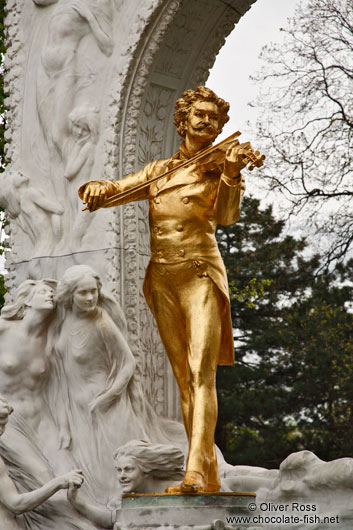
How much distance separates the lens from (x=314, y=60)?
48.0ft

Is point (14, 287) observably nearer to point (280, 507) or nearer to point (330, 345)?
point (280, 507)

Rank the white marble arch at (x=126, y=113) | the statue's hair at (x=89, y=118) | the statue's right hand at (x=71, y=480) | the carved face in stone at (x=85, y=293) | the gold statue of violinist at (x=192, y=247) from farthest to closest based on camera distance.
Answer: the statue's hair at (x=89, y=118) < the white marble arch at (x=126, y=113) < the carved face in stone at (x=85, y=293) < the statue's right hand at (x=71, y=480) < the gold statue of violinist at (x=192, y=247)

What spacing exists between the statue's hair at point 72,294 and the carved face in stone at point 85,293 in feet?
0.08

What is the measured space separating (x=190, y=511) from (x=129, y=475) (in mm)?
1007

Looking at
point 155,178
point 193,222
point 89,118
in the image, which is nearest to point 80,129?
point 89,118

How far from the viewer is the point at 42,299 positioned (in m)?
7.52

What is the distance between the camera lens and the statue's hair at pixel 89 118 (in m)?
8.35

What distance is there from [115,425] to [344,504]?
1659mm

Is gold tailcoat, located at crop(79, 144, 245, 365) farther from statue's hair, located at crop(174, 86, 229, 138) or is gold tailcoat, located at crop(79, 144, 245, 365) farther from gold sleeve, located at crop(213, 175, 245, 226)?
statue's hair, located at crop(174, 86, 229, 138)

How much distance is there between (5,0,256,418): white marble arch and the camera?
821 cm

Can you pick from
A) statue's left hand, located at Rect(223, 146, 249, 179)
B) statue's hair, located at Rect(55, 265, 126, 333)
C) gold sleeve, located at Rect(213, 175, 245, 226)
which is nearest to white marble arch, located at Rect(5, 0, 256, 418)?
statue's hair, located at Rect(55, 265, 126, 333)

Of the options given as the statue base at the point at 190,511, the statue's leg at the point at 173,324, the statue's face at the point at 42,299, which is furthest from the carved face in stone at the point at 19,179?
the statue base at the point at 190,511

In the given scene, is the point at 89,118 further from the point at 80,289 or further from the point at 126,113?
the point at 80,289

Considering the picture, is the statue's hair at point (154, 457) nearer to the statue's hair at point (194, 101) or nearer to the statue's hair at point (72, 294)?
the statue's hair at point (72, 294)
